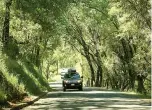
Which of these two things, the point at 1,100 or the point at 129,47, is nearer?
the point at 1,100

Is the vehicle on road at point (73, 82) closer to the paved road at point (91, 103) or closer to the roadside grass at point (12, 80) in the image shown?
the roadside grass at point (12, 80)

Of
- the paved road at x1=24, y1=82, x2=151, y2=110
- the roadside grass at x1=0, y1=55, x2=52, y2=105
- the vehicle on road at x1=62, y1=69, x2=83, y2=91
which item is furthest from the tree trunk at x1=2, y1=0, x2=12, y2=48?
the vehicle on road at x1=62, y1=69, x2=83, y2=91

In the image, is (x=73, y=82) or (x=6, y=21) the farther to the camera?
(x=73, y=82)

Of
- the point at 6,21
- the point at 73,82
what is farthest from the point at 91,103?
the point at 73,82

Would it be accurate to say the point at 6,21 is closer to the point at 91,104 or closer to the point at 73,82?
the point at 91,104

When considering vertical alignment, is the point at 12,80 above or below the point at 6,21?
below

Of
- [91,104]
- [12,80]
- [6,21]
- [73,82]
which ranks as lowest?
[91,104]

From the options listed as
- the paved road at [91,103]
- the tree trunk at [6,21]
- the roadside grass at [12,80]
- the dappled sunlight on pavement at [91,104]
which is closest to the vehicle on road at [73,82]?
the roadside grass at [12,80]

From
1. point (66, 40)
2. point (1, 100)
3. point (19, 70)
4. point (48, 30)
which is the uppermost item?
point (66, 40)

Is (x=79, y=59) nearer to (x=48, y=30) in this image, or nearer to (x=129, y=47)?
(x=129, y=47)

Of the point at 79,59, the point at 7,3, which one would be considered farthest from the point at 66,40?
the point at 7,3

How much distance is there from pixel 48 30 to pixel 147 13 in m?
6.79

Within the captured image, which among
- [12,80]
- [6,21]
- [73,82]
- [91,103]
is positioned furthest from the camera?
[73,82]

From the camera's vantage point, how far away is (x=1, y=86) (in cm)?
2048
